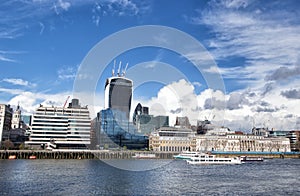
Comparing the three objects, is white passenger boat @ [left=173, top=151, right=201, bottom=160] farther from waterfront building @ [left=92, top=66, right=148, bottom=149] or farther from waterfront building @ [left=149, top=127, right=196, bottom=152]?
waterfront building @ [left=92, top=66, right=148, bottom=149]

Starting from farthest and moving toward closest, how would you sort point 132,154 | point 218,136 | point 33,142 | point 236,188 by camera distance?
point 218,136, point 132,154, point 33,142, point 236,188

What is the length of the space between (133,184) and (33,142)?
97839 mm

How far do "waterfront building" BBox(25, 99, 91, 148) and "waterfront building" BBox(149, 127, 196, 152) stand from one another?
42734 millimetres

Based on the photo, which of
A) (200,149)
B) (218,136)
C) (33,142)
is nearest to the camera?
(33,142)

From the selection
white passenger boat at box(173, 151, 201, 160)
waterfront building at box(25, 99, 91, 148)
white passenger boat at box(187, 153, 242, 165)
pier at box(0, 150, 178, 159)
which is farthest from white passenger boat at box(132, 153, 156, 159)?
white passenger boat at box(187, 153, 242, 165)

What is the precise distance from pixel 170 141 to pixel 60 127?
60.8 metres

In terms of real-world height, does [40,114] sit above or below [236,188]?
above

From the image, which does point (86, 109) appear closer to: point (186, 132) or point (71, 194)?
point (186, 132)

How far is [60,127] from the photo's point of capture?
424ft

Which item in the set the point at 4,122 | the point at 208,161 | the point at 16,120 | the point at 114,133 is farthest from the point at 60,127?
the point at 16,120

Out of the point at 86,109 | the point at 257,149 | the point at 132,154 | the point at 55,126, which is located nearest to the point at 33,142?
the point at 55,126

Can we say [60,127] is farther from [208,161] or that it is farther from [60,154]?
[208,161]

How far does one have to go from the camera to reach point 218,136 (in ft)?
587

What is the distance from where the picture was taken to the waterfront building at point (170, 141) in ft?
527
